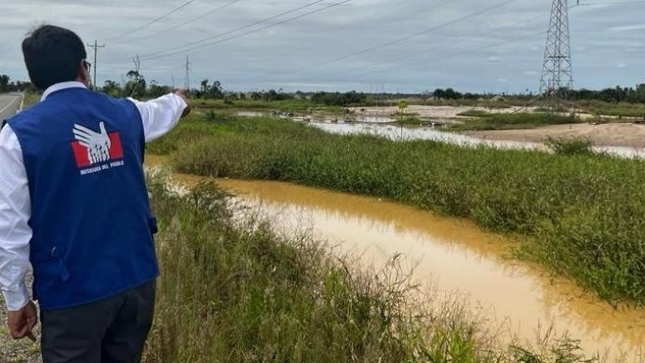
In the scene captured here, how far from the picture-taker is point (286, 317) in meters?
3.88

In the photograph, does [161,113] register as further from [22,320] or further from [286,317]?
[286,317]

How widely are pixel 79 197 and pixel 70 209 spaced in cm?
5

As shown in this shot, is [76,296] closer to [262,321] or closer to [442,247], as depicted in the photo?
[262,321]

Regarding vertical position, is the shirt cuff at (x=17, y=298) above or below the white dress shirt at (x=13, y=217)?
below

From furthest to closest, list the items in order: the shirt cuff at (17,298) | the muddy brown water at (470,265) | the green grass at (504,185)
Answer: the green grass at (504,185), the muddy brown water at (470,265), the shirt cuff at (17,298)

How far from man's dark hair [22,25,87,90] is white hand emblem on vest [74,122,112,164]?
0.68ft

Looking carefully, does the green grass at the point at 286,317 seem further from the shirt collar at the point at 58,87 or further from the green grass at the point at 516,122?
the green grass at the point at 516,122

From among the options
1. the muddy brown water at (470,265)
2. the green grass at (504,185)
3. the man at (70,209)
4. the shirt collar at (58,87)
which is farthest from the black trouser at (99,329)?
the green grass at (504,185)

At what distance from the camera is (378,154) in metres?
14.7

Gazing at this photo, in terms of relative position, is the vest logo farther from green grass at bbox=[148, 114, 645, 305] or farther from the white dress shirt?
green grass at bbox=[148, 114, 645, 305]

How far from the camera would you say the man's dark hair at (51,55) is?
6.72 ft

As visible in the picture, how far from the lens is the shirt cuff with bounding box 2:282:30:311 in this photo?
2.02 metres

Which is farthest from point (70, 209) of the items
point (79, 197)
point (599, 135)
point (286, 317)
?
point (599, 135)

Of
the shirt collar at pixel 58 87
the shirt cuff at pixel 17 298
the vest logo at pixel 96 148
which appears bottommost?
the shirt cuff at pixel 17 298
